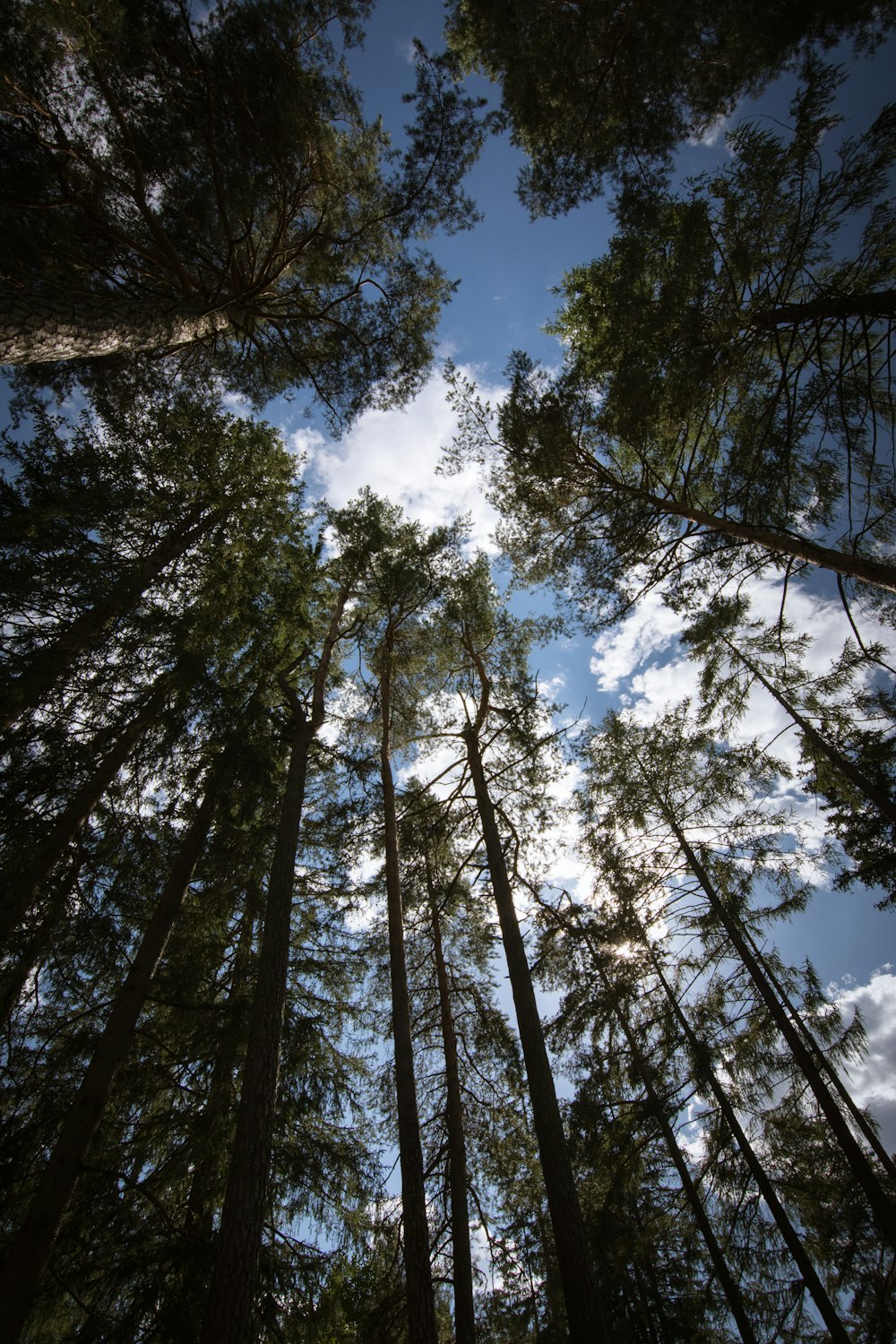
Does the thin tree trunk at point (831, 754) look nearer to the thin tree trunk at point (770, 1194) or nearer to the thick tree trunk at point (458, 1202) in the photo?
the thin tree trunk at point (770, 1194)

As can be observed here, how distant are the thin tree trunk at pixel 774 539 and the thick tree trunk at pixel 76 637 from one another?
21.8 ft

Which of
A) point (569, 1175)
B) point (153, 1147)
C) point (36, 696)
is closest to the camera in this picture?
point (36, 696)

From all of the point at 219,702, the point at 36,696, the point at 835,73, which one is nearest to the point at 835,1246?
the point at 219,702

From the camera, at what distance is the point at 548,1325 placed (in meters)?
8.48

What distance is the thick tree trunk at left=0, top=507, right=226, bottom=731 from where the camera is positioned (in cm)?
480

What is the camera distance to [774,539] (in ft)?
20.0

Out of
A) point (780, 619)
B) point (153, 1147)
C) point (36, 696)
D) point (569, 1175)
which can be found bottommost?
point (569, 1175)

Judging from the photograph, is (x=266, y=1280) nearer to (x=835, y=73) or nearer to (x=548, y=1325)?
(x=548, y=1325)

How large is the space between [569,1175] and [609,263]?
37.9 ft

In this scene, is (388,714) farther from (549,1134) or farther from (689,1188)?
(689,1188)

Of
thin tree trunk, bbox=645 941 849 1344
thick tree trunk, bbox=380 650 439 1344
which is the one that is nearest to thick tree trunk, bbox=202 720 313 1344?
thick tree trunk, bbox=380 650 439 1344

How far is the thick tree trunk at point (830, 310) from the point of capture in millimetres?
5004

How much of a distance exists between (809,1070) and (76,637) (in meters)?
10.9

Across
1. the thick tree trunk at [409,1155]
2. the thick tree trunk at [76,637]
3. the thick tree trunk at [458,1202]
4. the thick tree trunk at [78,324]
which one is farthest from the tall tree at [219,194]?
the thick tree trunk at [458,1202]
